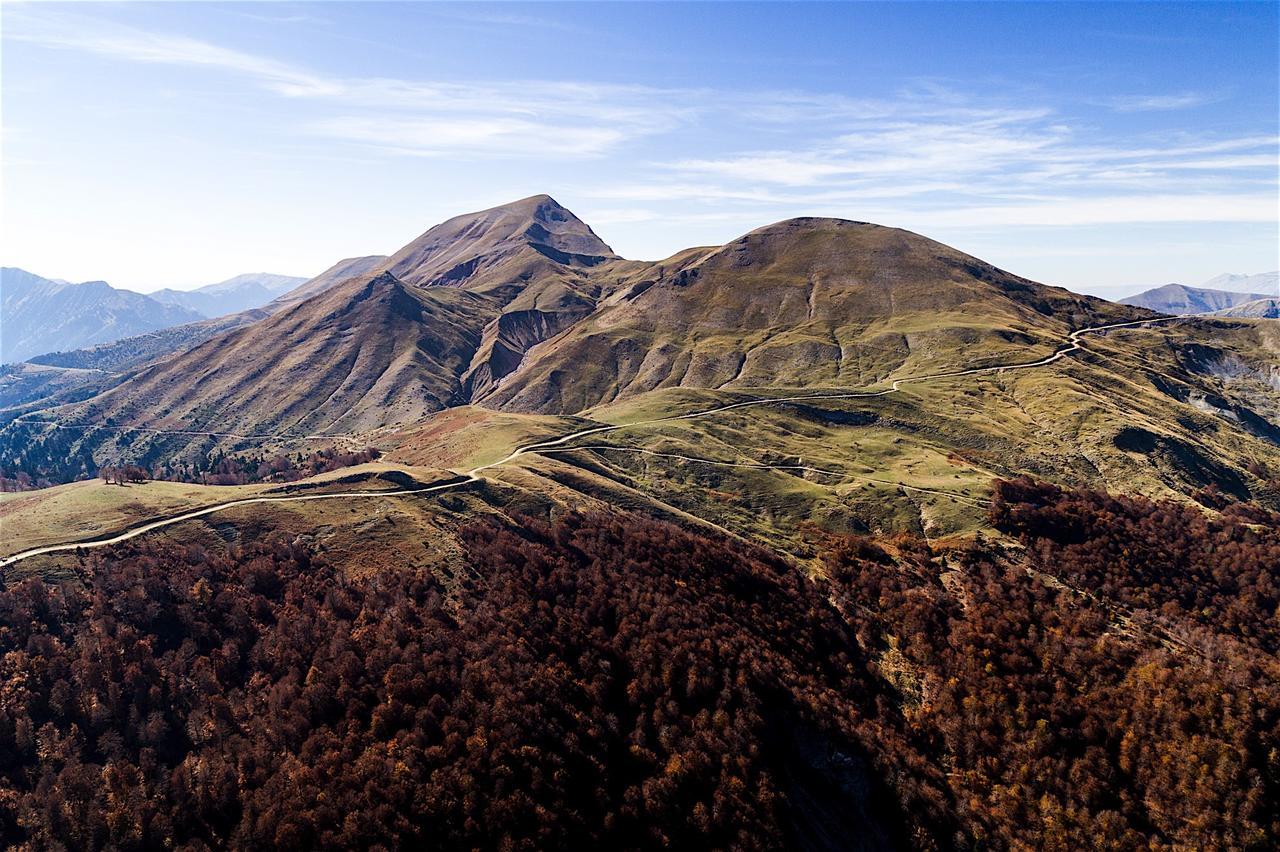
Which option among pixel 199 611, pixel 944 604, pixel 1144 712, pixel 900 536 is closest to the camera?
pixel 199 611

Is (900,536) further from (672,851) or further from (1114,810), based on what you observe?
(672,851)

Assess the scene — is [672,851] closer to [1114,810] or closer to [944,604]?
[1114,810]

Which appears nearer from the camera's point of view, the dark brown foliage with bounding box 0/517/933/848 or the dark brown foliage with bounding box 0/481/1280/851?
the dark brown foliage with bounding box 0/517/933/848

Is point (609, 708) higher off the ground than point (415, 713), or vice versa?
point (415, 713)

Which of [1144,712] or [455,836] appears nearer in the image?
[455,836]

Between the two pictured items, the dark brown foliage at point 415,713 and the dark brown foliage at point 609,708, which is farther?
the dark brown foliage at point 609,708

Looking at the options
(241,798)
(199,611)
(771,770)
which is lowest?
(771,770)

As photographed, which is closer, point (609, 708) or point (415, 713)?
point (415, 713)

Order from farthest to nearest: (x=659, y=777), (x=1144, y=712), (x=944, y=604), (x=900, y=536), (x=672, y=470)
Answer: (x=672, y=470) → (x=900, y=536) → (x=944, y=604) → (x=1144, y=712) → (x=659, y=777)

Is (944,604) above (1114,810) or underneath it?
above

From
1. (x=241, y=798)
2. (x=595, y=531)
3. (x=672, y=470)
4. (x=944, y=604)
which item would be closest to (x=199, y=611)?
(x=241, y=798)
